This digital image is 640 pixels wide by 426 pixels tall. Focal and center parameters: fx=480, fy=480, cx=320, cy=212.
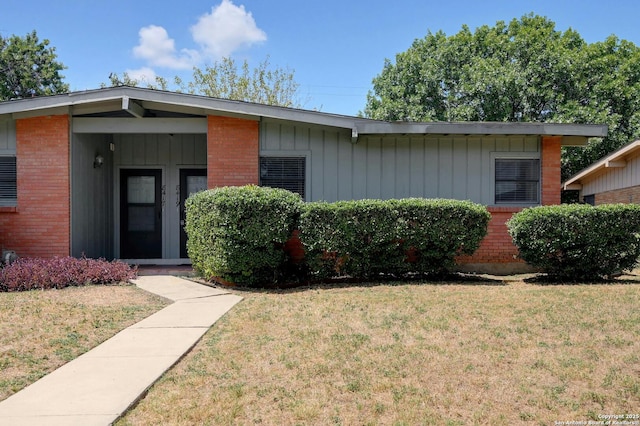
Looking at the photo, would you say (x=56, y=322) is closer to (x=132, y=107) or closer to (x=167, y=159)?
(x=132, y=107)

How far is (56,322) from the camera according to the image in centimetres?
555

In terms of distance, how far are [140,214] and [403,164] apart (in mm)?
6252

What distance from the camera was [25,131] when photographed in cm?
923

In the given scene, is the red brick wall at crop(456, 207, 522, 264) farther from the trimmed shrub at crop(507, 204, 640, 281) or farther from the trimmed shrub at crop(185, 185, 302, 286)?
the trimmed shrub at crop(185, 185, 302, 286)

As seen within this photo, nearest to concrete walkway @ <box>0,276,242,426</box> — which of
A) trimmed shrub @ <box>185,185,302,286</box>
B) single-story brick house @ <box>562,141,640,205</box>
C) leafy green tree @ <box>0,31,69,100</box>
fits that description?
trimmed shrub @ <box>185,185,302,286</box>

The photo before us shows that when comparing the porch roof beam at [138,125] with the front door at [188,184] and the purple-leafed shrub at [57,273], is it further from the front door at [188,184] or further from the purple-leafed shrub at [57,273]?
the purple-leafed shrub at [57,273]

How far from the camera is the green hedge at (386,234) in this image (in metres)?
7.95

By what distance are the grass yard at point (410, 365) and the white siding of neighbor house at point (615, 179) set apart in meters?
7.72

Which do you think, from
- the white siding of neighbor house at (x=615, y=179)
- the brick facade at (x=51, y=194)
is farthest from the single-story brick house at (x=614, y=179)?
the brick facade at (x=51, y=194)

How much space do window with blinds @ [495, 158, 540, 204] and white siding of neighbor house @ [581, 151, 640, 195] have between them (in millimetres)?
4873

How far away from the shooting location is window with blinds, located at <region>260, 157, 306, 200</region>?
9578 mm

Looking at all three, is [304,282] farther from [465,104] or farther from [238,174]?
[465,104]

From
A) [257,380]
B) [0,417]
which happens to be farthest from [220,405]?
[0,417]

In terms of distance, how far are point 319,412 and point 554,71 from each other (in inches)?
804
